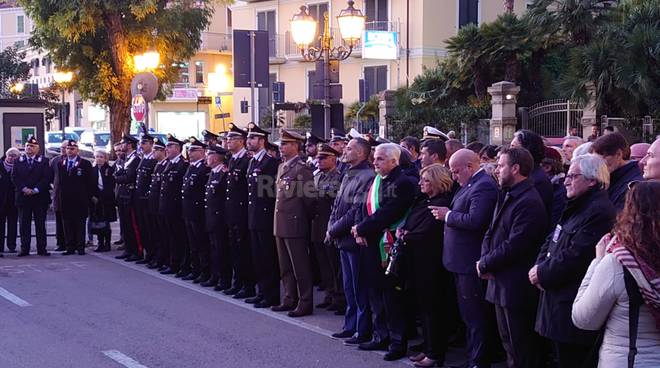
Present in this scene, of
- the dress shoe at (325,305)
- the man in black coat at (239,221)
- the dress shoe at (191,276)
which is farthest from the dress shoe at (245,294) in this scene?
the dress shoe at (191,276)

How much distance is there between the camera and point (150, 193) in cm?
1300

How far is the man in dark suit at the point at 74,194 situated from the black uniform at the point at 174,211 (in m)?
2.61

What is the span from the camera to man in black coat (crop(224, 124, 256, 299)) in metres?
10.8

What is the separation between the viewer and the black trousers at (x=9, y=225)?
14750 mm

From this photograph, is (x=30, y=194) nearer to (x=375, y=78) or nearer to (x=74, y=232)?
(x=74, y=232)

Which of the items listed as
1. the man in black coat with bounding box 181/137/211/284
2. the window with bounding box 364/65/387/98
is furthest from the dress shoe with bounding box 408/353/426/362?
the window with bounding box 364/65/387/98

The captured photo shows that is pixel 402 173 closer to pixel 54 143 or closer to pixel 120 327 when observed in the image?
pixel 120 327

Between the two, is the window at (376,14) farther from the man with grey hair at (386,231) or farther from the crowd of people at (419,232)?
the man with grey hair at (386,231)

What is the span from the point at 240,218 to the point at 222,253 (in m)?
0.77

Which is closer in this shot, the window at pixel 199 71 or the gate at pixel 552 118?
the gate at pixel 552 118

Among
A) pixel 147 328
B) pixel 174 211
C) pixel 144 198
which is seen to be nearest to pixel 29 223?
pixel 144 198

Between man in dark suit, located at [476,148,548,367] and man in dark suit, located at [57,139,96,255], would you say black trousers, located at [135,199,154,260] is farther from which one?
man in dark suit, located at [476,148,548,367]

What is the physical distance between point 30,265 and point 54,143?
29.1 metres

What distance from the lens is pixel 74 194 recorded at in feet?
47.8
